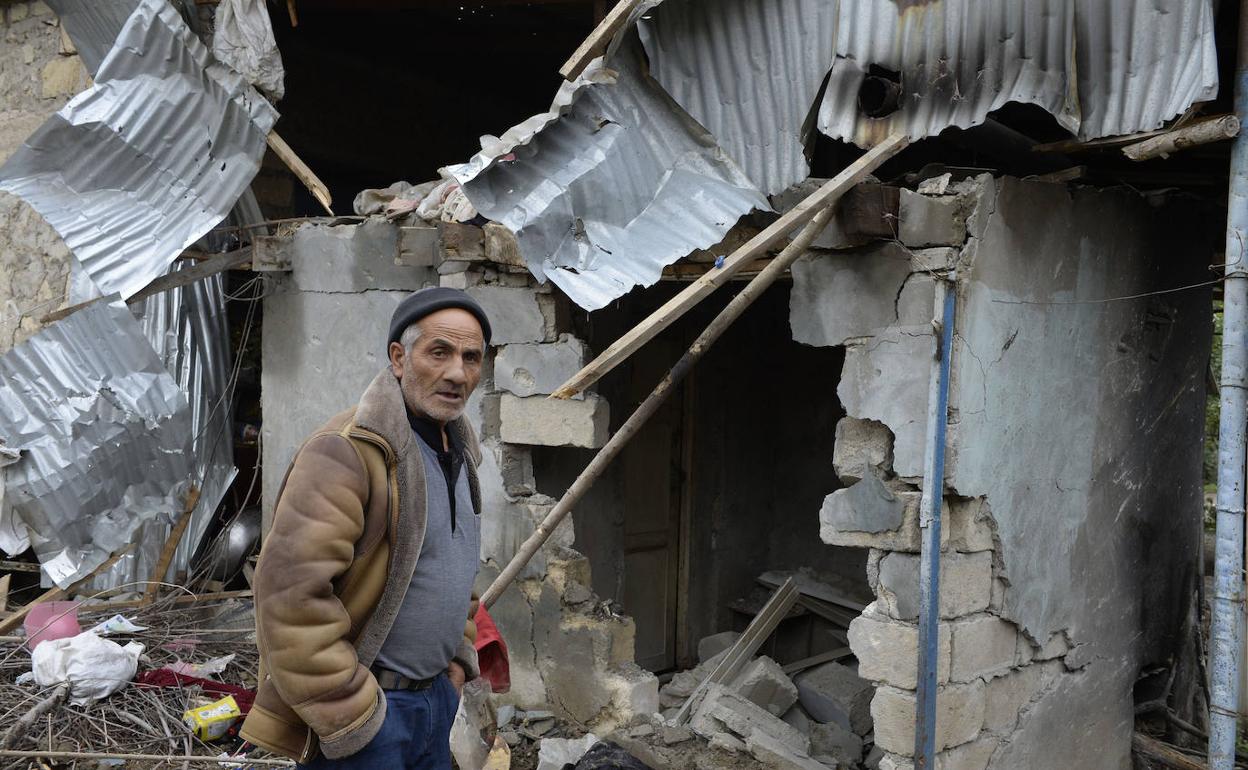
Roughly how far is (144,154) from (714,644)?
4.56 meters

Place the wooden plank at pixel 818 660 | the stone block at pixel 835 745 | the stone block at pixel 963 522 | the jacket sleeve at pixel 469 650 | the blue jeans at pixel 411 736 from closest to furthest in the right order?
1. the blue jeans at pixel 411 736
2. the jacket sleeve at pixel 469 650
3. the stone block at pixel 963 522
4. the stone block at pixel 835 745
5. the wooden plank at pixel 818 660

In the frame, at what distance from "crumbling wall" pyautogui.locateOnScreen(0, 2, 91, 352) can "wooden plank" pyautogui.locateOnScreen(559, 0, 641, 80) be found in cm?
377

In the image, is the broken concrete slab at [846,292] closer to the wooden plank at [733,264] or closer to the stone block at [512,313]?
the wooden plank at [733,264]

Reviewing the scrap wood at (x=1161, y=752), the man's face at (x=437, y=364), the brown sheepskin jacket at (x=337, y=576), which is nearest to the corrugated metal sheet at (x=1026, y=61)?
the man's face at (x=437, y=364)

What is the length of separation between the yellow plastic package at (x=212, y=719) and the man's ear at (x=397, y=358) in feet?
9.64

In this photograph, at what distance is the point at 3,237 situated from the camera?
23.0 ft

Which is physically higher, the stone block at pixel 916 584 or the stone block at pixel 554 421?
the stone block at pixel 554 421

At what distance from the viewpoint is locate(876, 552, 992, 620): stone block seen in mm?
4344

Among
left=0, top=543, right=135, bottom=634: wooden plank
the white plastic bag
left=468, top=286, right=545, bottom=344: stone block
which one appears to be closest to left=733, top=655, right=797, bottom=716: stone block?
left=468, top=286, right=545, bottom=344: stone block

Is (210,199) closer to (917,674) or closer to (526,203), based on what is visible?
(526,203)

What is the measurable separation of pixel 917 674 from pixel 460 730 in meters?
2.00

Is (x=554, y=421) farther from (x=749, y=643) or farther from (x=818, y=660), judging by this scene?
(x=818, y=660)

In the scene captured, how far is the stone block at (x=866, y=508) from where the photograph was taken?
4.33 meters

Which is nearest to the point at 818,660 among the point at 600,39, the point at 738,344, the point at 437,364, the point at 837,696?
the point at 837,696
